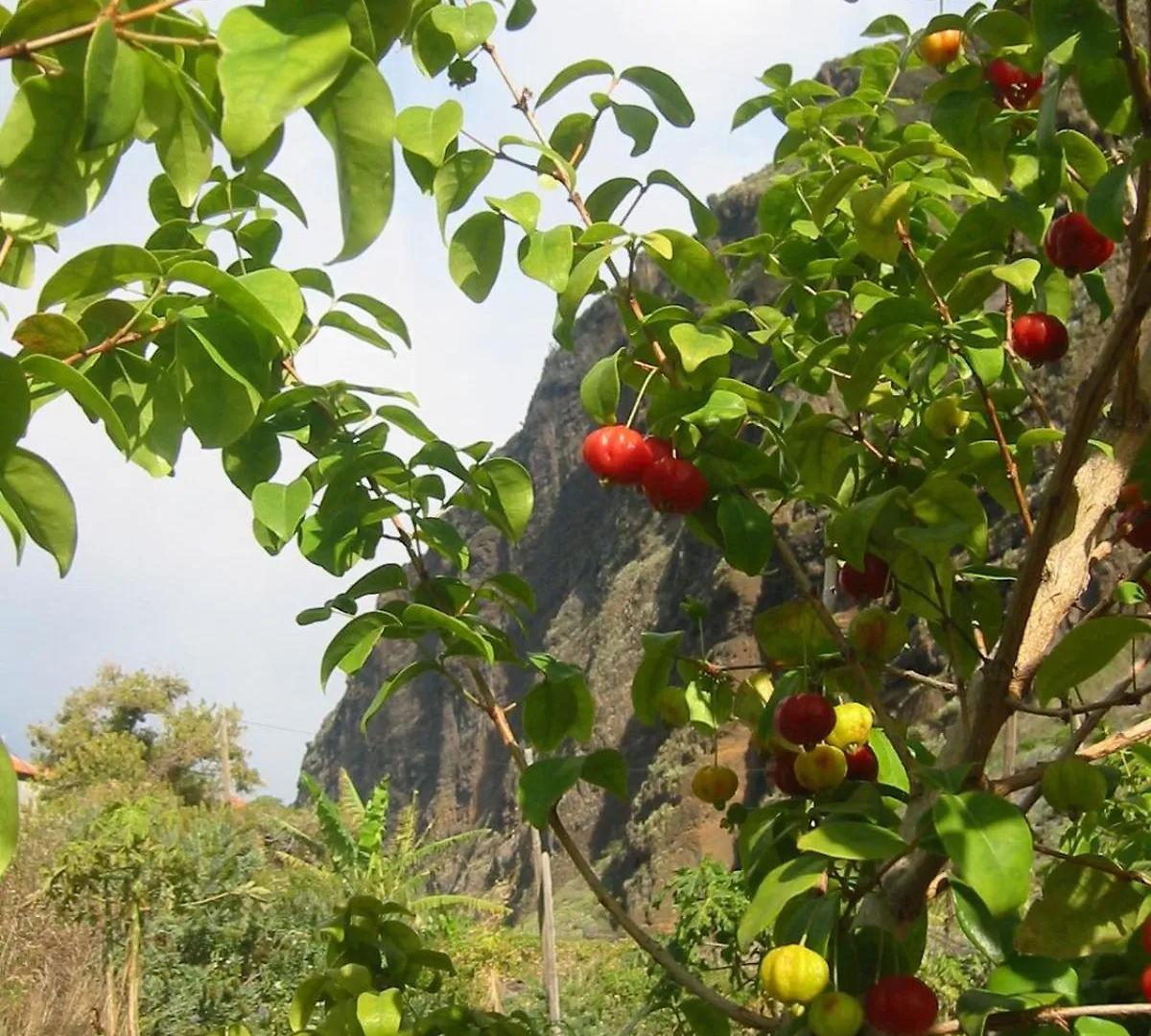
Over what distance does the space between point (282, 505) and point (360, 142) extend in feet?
1.69

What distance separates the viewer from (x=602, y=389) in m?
0.94

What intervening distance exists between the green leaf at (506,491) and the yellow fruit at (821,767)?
0.31m

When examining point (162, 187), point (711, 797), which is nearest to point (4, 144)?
point (162, 187)

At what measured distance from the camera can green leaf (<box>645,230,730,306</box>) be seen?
91cm

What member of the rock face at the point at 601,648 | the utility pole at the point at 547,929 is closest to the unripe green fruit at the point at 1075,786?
the utility pole at the point at 547,929

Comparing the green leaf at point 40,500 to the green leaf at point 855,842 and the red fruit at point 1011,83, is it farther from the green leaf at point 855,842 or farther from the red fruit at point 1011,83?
the red fruit at point 1011,83

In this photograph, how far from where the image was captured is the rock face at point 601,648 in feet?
47.3

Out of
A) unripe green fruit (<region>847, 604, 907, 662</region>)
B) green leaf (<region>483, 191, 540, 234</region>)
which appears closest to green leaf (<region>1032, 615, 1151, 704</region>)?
unripe green fruit (<region>847, 604, 907, 662</region>)

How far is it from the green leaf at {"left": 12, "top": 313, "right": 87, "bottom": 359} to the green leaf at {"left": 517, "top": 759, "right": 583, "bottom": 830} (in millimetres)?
524

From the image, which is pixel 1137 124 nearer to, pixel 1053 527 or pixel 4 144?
pixel 1053 527

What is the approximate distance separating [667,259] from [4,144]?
1.77 ft

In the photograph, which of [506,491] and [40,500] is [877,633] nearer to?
[506,491]

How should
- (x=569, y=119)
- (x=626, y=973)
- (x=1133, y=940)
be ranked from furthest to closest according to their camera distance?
(x=626, y=973)
(x=569, y=119)
(x=1133, y=940)

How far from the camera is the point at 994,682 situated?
874 mm
